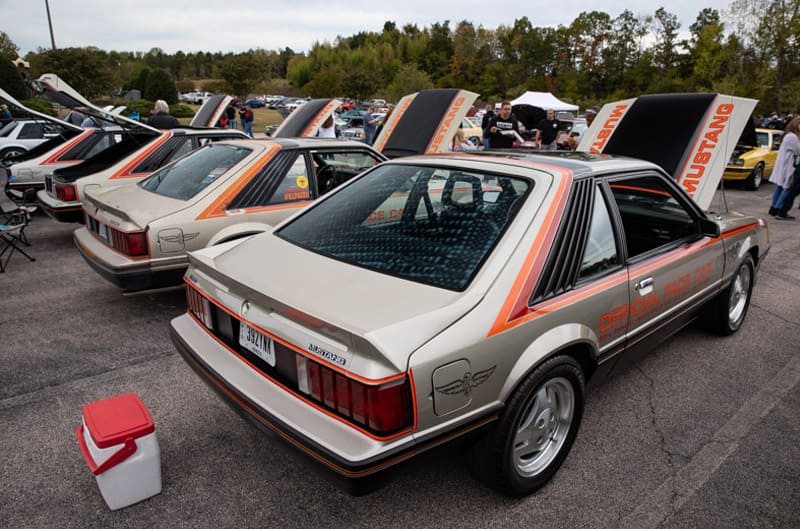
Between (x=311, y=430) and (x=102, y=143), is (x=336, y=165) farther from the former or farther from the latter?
(x=102, y=143)

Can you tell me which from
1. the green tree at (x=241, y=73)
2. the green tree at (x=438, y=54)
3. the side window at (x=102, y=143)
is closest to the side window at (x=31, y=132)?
the side window at (x=102, y=143)

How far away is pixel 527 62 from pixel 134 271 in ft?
311

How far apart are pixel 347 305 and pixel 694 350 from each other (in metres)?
3.23

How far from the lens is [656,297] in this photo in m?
2.92

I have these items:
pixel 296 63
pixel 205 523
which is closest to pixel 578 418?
pixel 205 523

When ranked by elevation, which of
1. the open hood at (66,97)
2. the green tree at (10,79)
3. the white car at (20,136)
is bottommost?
the white car at (20,136)

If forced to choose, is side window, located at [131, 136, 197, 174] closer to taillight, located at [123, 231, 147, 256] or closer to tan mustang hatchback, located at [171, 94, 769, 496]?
taillight, located at [123, 231, 147, 256]

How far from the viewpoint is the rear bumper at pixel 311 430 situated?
1.74 metres

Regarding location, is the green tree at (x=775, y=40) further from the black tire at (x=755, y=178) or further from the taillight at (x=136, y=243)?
the taillight at (x=136, y=243)

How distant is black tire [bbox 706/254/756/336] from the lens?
13.0ft

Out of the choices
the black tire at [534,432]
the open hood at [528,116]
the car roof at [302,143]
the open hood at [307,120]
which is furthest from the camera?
the open hood at [528,116]

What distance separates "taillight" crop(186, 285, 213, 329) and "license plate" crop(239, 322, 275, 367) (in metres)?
0.33

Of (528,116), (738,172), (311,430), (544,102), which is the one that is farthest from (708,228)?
(544,102)

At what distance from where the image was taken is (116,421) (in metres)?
2.26
